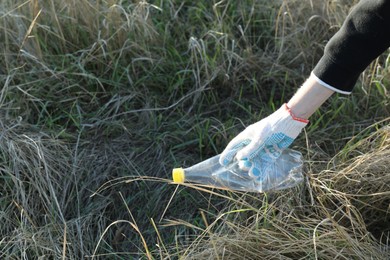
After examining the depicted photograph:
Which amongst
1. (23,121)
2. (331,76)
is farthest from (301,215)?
(23,121)

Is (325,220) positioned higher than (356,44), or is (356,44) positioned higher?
(356,44)

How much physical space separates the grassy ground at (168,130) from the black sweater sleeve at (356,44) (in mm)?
309

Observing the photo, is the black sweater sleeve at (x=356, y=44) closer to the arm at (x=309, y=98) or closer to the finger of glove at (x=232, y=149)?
the arm at (x=309, y=98)

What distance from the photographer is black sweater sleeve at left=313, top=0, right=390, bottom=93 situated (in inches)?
67.8

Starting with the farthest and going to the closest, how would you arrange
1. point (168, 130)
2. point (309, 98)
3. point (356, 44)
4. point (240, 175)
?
point (168, 130), point (240, 175), point (309, 98), point (356, 44)

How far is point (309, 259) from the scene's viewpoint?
5.92 feet

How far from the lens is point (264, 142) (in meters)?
1.99

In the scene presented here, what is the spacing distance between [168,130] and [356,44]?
0.86 meters

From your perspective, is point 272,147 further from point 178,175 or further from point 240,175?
point 178,175

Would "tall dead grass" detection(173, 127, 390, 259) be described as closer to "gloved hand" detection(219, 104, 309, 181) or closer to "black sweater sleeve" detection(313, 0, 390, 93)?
"gloved hand" detection(219, 104, 309, 181)

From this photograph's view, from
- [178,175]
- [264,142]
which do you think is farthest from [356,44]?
[178,175]

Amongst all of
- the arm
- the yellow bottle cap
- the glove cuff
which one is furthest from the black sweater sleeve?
the yellow bottle cap

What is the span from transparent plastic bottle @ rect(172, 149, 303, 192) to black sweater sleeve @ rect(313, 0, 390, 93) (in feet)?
1.10

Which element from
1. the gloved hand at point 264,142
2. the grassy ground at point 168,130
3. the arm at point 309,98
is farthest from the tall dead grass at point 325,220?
the arm at point 309,98
